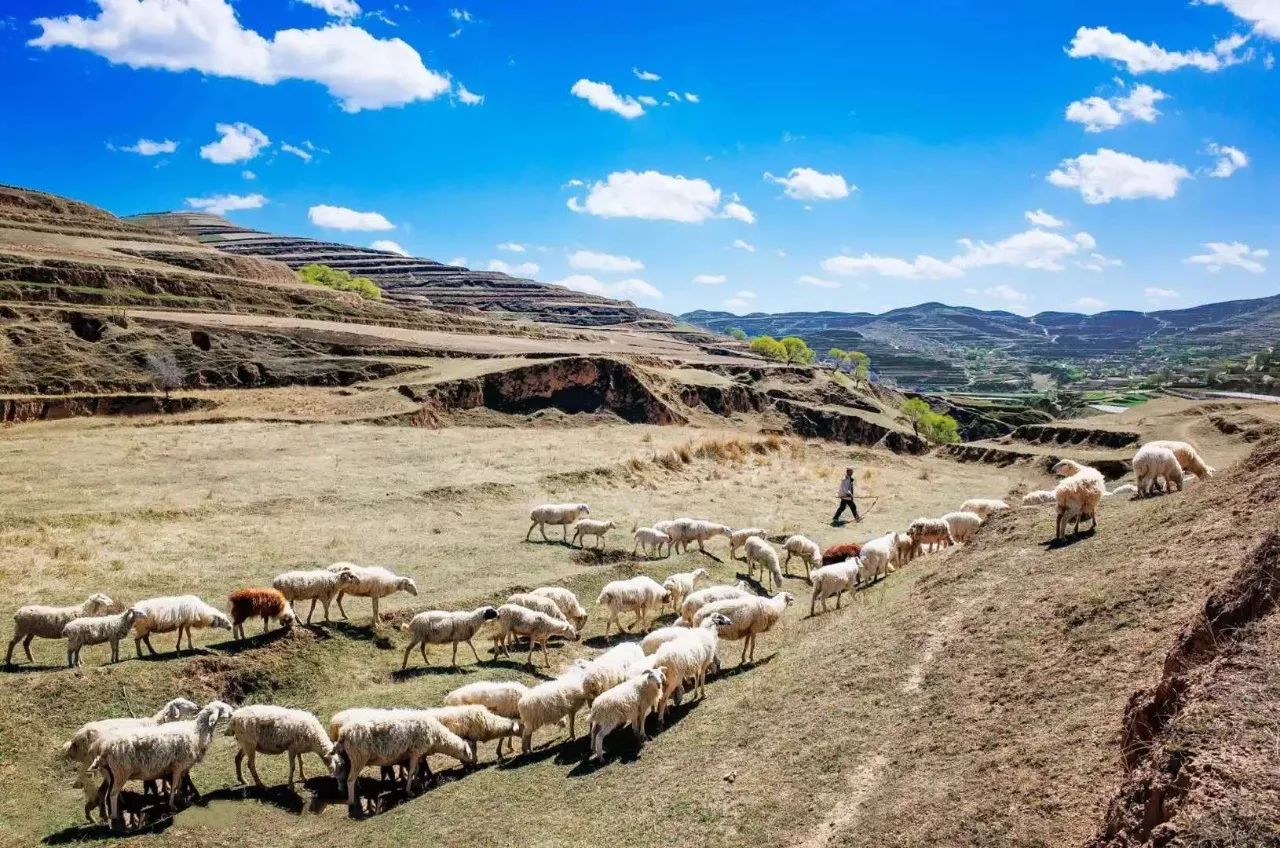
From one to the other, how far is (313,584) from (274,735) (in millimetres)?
5714

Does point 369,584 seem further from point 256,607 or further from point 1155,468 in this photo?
point 1155,468

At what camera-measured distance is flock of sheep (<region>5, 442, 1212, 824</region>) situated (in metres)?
9.88

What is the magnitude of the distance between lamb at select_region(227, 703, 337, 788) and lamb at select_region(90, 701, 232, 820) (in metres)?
0.48

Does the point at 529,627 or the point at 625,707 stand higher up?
the point at 625,707

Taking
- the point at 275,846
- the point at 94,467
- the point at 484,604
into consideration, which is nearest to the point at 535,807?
the point at 275,846

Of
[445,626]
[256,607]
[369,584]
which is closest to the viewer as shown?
[256,607]

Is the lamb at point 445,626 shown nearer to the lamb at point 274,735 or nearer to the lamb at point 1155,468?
the lamb at point 274,735

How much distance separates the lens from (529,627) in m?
15.4

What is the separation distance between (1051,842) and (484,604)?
533 inches

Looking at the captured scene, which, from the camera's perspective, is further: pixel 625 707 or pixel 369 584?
pixel 369 584

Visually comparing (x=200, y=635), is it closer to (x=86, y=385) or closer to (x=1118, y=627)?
(x=1118, y=627)

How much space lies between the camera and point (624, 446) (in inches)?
1549

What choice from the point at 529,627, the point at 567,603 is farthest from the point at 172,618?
the point at 567,603

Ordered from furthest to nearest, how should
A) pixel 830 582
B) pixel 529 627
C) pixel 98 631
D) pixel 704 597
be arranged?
pixel 830 582
pixel 704 597
pixel 529 627
pixel 98 631
